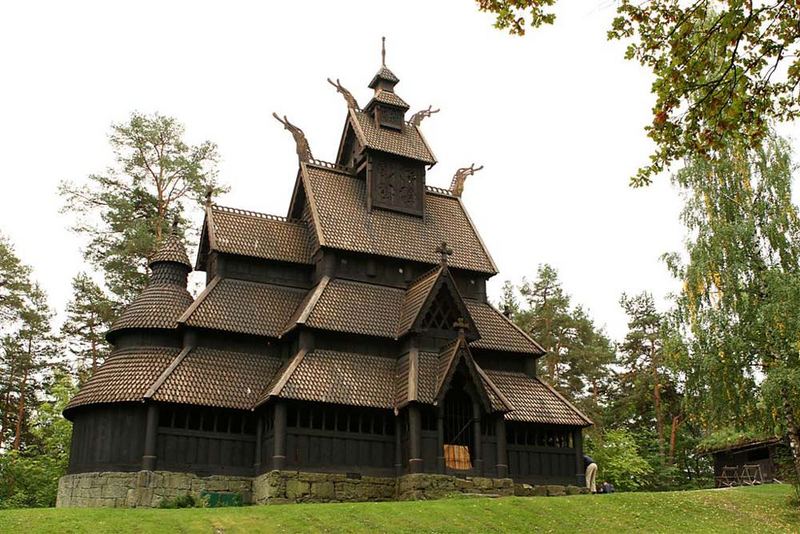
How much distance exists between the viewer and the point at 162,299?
27797mm

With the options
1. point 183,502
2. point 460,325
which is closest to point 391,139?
point 460,325

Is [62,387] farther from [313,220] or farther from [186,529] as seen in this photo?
[186,529]

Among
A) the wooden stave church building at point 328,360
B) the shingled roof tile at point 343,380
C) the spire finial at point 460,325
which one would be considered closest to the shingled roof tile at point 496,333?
the wooden stave church building at point 328,360

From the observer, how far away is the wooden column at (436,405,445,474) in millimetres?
25219

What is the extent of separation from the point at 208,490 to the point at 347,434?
4664 millimetres

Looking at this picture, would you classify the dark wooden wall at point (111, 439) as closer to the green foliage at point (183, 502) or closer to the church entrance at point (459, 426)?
the green foliage at point (183, 502)

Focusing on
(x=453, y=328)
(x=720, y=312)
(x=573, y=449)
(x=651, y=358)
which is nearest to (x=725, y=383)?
(x=720, y=312)

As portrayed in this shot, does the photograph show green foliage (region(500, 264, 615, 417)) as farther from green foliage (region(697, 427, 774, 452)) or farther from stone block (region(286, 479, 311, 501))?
stone block (region(286, 479, 311, 501))

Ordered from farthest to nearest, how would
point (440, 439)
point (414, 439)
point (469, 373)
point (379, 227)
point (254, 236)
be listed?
1. point (379, 227)
2. point (254, 236)
3. point (469, 373)
4. point (440, 439)
5. point (414, 439)

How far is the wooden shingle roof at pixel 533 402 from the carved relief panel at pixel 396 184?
7.93m

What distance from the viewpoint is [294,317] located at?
27.9m

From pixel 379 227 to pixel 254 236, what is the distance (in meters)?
4.88

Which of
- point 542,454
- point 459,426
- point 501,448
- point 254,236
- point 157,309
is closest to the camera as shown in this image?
point 459,426

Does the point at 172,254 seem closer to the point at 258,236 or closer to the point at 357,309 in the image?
the point at 258,236
